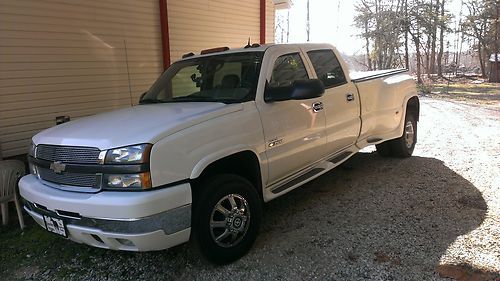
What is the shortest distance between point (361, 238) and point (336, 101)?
164 cm

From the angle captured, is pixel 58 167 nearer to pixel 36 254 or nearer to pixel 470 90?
pixel 36 254

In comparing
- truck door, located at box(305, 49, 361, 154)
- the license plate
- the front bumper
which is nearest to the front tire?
the front bumper

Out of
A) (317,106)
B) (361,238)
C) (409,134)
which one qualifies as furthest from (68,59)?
(409,134)

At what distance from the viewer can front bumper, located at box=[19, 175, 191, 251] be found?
2.69 m

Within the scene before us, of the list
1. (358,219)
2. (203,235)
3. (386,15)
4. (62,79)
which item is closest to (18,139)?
(62,79)

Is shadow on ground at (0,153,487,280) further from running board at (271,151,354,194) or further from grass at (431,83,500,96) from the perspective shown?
grass at (431,83,500,96)

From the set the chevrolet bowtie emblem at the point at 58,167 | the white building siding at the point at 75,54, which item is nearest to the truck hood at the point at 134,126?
the chevrolet bowtie emblem at the point at 58,167

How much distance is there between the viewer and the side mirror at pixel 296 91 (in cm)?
358

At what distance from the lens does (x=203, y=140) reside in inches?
119

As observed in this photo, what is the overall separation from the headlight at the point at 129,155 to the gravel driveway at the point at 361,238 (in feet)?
3.73

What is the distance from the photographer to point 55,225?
300 centimetres

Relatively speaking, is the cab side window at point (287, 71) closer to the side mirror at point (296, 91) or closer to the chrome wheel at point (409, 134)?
the side mirror at point (296, 91)

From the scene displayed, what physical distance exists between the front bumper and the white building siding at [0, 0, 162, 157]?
152 inches

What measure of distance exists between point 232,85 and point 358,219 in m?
1.92
